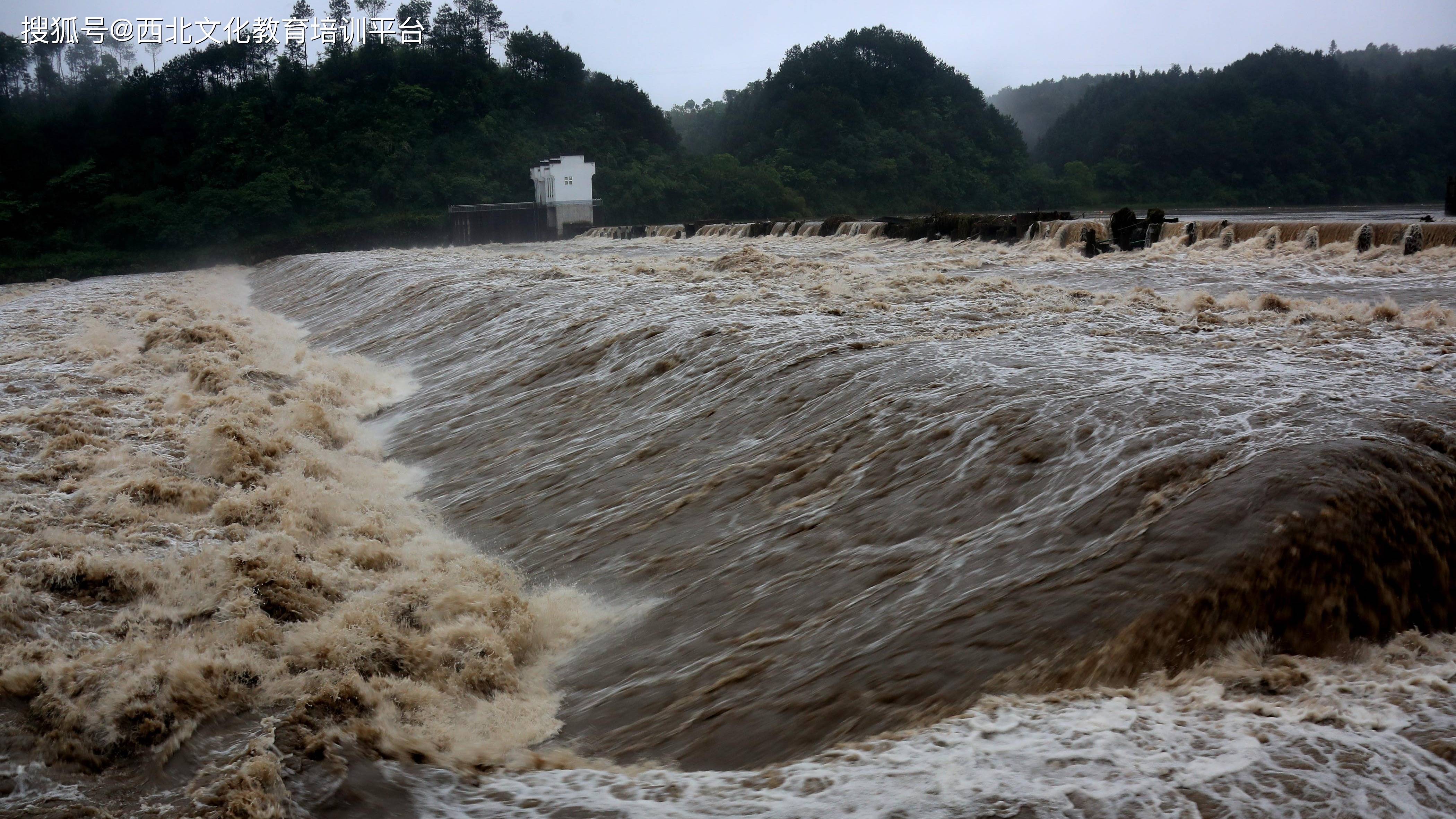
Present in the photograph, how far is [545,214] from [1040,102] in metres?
83.2

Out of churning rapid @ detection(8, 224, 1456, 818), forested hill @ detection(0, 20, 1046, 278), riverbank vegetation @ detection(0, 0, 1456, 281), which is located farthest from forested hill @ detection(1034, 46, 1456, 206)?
churning rapid @ detection(8, 224, 1456, 818)

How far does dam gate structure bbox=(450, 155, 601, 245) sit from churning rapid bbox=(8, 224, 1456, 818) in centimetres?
3623

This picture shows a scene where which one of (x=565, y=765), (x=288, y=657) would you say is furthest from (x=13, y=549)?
(x=565, y=765)

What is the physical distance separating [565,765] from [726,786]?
1.91 feet

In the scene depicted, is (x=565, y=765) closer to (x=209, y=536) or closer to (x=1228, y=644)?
(x=1228, y=644)

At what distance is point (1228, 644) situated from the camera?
2938mm

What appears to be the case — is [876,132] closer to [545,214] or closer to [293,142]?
[545,214]

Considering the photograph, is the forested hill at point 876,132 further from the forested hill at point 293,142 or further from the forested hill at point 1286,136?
the forested hill at point 293,142

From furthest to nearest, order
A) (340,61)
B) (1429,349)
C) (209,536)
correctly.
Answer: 1. (340,61)
2. (1429,349)
3. (209,536)

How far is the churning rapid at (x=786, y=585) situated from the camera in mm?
2729

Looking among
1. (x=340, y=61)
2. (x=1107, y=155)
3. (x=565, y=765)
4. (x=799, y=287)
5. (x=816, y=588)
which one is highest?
(x=340, y=61)

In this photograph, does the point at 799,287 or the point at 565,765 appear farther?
the point at 799,287

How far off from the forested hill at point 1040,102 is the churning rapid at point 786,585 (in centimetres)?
9979

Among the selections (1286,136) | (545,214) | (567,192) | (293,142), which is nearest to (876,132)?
(1286,136)
